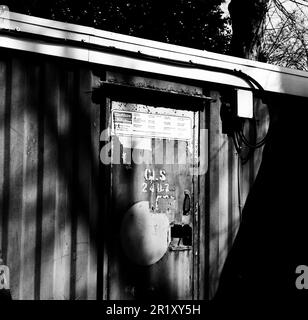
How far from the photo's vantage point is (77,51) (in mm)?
4180

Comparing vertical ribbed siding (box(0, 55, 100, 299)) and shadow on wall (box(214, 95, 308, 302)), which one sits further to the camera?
shadow on wall (box(214, 95, 308, 302))

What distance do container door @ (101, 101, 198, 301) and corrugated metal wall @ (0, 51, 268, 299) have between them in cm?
19

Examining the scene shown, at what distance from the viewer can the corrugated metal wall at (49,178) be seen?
392cm

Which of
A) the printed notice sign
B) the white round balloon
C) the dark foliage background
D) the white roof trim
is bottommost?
the white round balloon

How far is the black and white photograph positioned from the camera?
3.99 m

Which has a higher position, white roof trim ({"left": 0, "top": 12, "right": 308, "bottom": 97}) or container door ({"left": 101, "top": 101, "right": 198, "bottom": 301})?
white roof trim ({"left": 0, "top": 12, "right": 308, "bottom": 97})

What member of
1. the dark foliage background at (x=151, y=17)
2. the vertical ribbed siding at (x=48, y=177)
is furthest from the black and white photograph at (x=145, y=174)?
the dark foliage background at (x=151, y=17)

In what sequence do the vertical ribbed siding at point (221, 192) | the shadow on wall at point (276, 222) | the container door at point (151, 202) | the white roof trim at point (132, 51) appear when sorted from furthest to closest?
the shadow on wall at point (276, 222), the vertical ribbed siding at point (221, 192), the container door at point (151, 202), the white roof trim at point (132, 51)

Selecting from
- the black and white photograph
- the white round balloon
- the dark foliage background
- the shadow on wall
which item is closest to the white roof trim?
the black and white photograph

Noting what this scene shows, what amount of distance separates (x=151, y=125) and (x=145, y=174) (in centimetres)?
46

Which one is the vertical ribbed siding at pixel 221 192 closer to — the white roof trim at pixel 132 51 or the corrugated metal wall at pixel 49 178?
the white roof trim at pixel 132 51

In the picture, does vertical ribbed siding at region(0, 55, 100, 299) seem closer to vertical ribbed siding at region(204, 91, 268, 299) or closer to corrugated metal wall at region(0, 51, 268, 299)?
corrugated metal wall at region(0, 51, 268, 299)

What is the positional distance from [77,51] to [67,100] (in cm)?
42

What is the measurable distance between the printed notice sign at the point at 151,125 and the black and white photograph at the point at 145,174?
0.04ft
